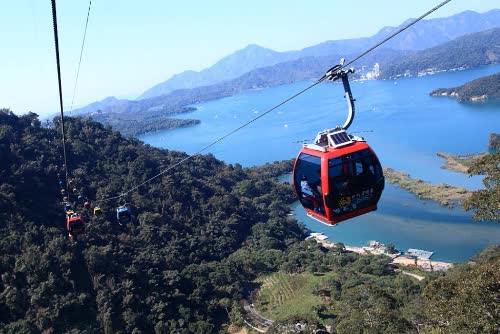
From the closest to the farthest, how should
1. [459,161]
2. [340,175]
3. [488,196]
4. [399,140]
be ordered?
[340,175] < [488,196] < [459,161] < [399,140]

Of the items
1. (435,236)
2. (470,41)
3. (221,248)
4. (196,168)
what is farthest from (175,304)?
(470,41)

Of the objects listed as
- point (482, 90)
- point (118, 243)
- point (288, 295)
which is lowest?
point (288, 295)

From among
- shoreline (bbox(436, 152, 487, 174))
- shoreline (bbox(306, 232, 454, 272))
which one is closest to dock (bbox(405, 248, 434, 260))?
shoreline (bbox(306, 232, 454, 272))

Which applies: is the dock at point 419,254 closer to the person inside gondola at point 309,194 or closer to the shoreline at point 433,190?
A: the shoreline at point 433,190

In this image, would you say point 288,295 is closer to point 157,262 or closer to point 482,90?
point 157,262

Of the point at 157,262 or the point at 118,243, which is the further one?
the point at 118,243

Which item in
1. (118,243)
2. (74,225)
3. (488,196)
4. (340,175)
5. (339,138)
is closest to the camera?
(340,175)

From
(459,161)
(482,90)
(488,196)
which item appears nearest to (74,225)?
(488,196)

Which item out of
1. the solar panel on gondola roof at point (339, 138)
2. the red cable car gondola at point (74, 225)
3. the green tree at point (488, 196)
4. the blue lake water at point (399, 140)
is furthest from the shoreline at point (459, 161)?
the red cable car gondola at point (74, 225)
